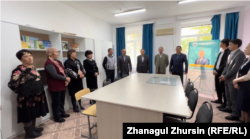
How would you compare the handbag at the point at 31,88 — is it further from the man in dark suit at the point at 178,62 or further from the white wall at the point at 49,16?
the man in dark suit at the point at 178,62

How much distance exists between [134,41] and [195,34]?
2.62 m

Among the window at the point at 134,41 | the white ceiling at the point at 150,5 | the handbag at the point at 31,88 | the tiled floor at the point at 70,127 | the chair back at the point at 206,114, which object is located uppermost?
the white ceiling at the point at 150,5

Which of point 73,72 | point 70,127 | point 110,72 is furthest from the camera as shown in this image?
point 110,72

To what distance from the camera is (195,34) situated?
454cm

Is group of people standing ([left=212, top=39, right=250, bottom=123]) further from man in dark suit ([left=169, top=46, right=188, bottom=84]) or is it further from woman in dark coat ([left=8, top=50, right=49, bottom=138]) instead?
woman in dark coat ([left=8, top=50, right=49, bottom=138])

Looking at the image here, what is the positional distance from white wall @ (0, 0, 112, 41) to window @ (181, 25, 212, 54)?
376 centimetres

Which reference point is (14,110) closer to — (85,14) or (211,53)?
(85,14)

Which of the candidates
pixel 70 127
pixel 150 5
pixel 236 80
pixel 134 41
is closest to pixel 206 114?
pixel 236 80

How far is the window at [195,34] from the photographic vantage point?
436 centimetres

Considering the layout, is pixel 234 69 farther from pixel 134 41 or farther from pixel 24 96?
pixel 134 41

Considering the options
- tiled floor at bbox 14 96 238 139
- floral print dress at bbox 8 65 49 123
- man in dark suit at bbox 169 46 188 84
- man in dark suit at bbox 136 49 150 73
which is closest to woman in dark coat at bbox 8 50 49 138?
floral print dress at bbox 8 65 49 123

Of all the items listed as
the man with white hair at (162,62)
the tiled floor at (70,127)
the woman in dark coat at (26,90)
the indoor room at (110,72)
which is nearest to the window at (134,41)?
the indoor room at (110,72)

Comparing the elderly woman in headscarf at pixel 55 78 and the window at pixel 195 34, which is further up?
the window at pixel 195 34

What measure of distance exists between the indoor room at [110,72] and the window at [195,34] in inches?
1.4
